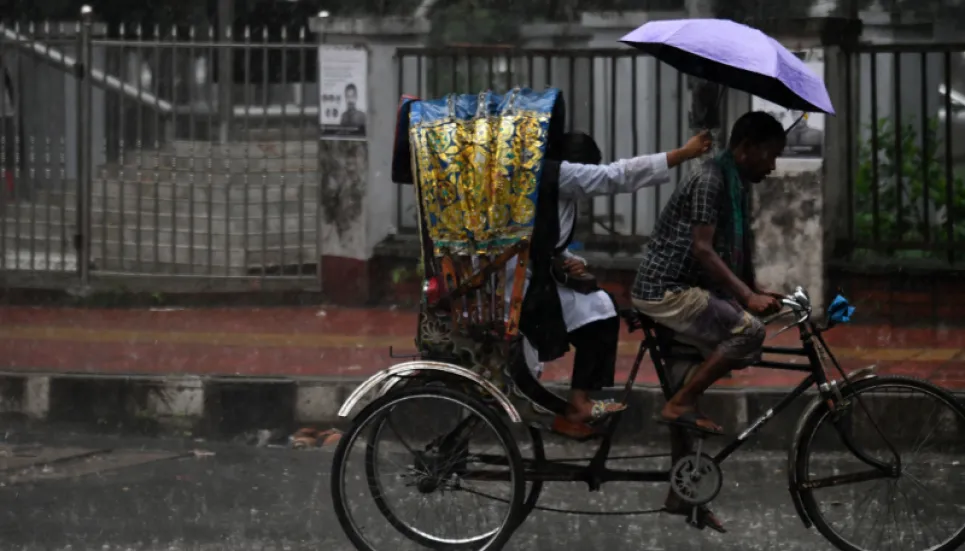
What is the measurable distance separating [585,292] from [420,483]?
0.91 meters

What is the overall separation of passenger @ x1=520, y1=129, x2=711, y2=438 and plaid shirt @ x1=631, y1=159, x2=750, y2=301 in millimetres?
112

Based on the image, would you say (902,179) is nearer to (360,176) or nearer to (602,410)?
(360,176)

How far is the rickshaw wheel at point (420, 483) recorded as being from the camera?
5652 mm

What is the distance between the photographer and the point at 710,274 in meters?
5.67

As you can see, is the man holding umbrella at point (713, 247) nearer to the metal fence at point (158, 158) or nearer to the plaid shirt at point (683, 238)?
the plaid shirt at point (683, 238)

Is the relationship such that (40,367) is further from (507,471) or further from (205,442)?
(507,471)

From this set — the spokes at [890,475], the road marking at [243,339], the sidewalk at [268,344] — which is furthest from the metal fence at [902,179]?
the spokes at [890,475]

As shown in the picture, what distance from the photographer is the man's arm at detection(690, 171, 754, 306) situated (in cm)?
563

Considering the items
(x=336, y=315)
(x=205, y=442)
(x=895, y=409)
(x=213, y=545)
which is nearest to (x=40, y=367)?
(x=205, y=442)

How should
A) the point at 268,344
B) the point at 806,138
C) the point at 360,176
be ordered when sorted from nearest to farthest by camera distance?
the point at 268,344 < the point at 806,138 < the point at 360,176

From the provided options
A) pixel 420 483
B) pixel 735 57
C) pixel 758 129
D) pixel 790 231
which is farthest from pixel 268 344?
pixel 735 57

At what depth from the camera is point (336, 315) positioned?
11508 millimetres

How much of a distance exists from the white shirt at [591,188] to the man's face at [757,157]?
1.04 ft

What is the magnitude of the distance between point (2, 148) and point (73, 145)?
1.87ft
